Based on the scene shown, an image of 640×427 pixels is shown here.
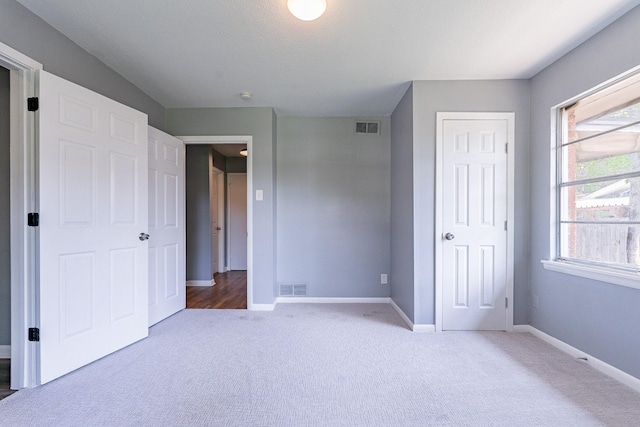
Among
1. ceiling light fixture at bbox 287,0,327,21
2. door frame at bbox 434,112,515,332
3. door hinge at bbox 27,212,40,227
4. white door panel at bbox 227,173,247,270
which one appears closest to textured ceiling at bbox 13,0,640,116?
ceiling light fixture at bbox 287,0,327,21

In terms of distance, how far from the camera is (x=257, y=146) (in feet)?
11.8

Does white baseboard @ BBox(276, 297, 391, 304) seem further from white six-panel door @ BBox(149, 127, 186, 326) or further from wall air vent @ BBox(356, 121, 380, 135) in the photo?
wall air vent @ BBox(356, 121, 380, 135)

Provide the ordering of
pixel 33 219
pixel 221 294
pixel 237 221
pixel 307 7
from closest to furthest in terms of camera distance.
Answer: pixel 307 7 < pixel 33 219 < pixel 221 294 < pixel 237 221

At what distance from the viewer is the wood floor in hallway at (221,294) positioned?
3.85m

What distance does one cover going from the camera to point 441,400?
5.94 feet

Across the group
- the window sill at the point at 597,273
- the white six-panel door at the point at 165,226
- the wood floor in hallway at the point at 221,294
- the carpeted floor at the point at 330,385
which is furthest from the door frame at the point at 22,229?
the window sill at the point at 597,273

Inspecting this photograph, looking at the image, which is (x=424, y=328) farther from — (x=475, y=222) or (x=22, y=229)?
(x=22, y=229)

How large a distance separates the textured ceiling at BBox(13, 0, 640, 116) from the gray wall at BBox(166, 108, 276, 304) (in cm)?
46

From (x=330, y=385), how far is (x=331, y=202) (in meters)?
2.39

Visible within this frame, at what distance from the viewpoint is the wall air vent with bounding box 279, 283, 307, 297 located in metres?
3.93

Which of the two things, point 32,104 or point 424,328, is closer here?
point 32,104

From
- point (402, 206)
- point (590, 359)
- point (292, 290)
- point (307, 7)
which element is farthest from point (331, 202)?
point (590, 359)

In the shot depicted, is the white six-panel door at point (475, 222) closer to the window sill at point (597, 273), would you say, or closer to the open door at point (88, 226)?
the window sill at point (597, 273)

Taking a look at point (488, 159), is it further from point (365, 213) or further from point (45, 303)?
point (45, 303)
